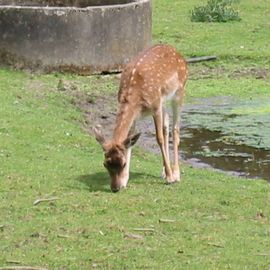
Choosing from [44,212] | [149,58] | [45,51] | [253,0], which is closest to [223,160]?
[149,58]

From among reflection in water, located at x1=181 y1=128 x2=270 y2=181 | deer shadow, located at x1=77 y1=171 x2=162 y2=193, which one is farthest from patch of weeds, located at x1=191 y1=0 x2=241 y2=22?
deer shadow, located at x1=77 y1=171 x2=162 y2=193

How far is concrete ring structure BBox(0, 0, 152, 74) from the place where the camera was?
51.4 ft

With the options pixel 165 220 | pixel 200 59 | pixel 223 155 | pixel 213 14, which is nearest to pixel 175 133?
pixel 223 155

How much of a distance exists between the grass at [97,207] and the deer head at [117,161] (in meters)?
0.12

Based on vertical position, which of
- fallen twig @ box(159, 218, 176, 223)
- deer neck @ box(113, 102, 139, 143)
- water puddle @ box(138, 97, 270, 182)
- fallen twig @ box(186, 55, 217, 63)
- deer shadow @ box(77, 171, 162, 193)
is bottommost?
fallen twig @ box(186, 55, 217, 63)

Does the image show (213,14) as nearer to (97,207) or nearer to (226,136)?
(226,136)

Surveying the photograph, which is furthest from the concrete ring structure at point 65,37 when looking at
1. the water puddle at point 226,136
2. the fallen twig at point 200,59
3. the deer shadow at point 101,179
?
the deer shadow at point 101,179

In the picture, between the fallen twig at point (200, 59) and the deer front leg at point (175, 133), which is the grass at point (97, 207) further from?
the fallen twig at point (200, 59)

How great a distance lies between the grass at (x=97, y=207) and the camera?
781 centimetres

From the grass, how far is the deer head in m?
0.12

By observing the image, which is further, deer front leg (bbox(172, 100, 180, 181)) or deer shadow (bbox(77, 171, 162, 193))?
deer front leg (bbox(172, 100, 180, 181))

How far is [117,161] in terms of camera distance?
9.75 meters

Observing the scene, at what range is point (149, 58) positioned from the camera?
10.5 m

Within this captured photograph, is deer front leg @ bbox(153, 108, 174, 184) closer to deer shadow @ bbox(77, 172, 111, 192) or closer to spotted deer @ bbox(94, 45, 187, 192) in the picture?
spotted deer @ bbox(94, 45, 187, 192)
